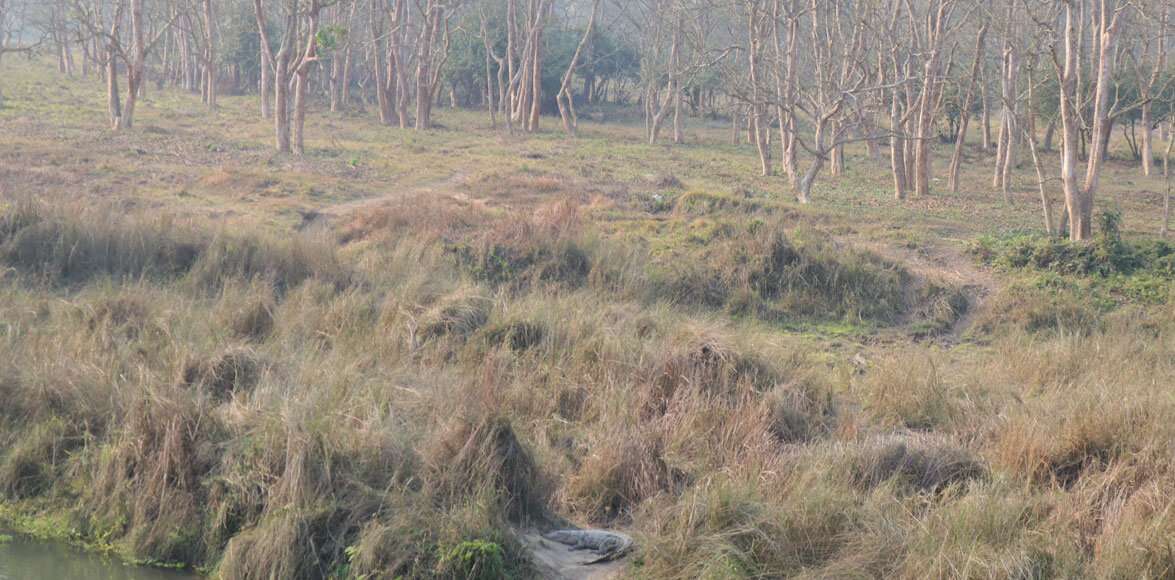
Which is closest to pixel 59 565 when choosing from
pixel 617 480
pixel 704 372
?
pixel 617 480

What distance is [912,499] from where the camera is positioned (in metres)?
6.99

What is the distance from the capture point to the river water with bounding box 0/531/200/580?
6.97 meters

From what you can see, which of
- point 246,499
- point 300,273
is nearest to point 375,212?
point 300,273

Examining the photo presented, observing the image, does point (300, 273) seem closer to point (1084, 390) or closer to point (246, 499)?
point (246, 499)

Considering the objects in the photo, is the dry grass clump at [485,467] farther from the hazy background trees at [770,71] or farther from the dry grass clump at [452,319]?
the hazy background trees at [770,71]

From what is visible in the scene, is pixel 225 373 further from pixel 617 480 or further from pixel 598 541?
pixel 598 541

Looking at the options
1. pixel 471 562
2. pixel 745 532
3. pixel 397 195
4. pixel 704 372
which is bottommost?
pixel 471 562

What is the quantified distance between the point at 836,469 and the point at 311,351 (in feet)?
16.2

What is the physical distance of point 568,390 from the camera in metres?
9.40

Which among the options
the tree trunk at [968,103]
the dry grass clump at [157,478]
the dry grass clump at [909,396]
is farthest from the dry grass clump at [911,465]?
the tree trunk at [968,103]

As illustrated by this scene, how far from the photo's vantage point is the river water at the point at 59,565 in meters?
6.97

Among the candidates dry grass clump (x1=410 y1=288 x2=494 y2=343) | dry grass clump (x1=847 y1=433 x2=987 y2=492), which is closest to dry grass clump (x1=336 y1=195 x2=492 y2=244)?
dry grass clump (x1=410 y1=288 x2=494 y2=343)

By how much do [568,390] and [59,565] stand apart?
4109 mm

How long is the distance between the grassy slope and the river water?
0.50ft
